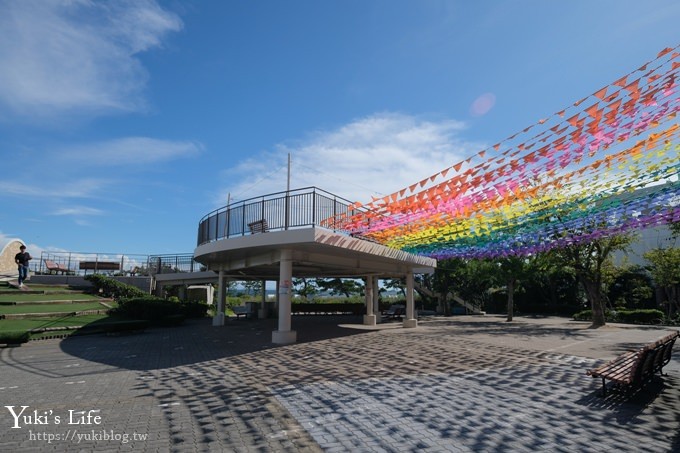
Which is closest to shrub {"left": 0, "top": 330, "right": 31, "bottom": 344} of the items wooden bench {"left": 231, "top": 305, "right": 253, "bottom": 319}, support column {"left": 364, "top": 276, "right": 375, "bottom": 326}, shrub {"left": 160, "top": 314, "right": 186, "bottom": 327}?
shrub {"left": 160, "top": 314, "right": 186, "bottom": 327}

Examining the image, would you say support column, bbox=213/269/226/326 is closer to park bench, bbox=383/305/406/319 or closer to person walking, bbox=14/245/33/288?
person walking, bbox=14/245/33/288

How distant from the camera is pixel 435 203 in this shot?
9.76 m

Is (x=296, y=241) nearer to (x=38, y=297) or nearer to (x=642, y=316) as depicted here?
(x=38, y=297)

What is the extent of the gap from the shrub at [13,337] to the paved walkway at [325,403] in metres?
0.49

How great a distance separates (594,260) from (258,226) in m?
19.9

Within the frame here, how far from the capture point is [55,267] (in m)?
29.8

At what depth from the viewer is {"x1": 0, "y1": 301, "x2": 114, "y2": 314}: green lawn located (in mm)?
16678

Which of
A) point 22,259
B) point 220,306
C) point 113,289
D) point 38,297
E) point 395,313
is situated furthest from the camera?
point 395,313

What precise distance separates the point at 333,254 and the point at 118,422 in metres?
11.2

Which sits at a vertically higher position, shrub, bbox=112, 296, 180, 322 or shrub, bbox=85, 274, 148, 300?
shrub, bbox=85, 274, 148, 300

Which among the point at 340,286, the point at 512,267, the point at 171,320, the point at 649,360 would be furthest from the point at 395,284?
the point at 649,360

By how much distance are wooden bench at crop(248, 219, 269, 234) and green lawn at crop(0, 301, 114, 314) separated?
10.5 m

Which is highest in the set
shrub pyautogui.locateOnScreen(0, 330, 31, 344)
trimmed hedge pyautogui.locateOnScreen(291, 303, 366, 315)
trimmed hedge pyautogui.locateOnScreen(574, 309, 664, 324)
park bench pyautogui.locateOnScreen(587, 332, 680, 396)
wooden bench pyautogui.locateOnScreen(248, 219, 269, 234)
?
wooden bench pyautogui.locateOnScreen(248, 219, 269, 234)

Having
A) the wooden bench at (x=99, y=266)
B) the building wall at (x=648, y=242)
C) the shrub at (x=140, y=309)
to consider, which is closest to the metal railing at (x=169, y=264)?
the wooden bench at (x=99, y=266)
